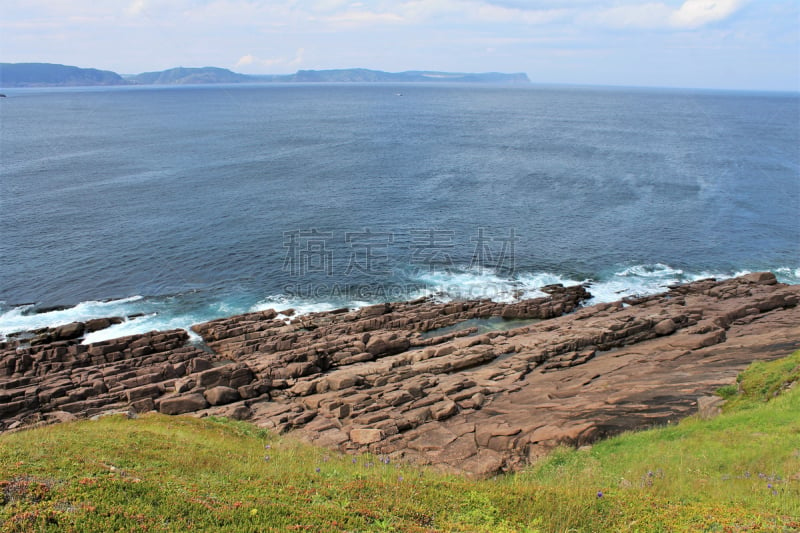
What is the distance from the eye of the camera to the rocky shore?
30562 millimetres

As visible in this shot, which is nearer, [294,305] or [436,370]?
[436,370]

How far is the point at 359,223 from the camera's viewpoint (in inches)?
3086

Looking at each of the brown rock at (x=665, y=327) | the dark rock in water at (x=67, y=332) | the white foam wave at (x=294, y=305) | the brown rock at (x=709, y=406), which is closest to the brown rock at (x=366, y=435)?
the brown rock at (x=709, y=406)

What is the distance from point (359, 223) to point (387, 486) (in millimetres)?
60893

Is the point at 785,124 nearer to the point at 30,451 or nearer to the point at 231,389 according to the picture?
the point at 231,389

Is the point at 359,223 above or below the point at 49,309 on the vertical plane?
above

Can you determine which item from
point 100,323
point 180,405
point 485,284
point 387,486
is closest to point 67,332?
point 100,323

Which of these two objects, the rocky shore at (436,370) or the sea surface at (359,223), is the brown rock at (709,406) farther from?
the sea surface at (359,223)

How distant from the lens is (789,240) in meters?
73.2

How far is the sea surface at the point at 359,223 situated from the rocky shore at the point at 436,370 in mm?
4910

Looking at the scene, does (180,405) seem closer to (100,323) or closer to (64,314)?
(100,323)

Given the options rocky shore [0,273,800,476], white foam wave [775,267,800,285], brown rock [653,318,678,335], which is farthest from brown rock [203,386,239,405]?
white foam wave [775,267,800,285]

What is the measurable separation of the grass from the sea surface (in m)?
30.8

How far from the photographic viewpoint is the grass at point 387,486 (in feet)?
52.7
